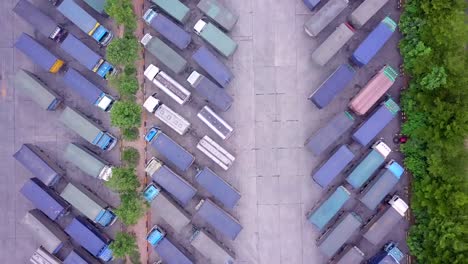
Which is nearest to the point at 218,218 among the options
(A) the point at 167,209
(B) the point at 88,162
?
(A) the point at 167,209

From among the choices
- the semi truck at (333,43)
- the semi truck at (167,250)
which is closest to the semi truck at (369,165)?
the semi truck at (333,43)

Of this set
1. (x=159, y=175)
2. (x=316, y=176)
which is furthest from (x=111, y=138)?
(x=316, y=176)

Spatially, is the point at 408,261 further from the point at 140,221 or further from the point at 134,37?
the point at 134,37

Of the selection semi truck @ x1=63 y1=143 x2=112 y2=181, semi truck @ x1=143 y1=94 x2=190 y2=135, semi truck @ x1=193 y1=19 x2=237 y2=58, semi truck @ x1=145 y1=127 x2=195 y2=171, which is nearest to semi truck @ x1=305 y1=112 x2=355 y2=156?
semi truck @ x1=193 y1=19 x2=237 y2=58

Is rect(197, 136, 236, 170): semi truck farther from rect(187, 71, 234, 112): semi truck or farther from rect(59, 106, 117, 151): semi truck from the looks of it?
rect(59, 106, 117, 151): semi truck

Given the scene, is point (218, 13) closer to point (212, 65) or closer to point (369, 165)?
point (212, 65)
